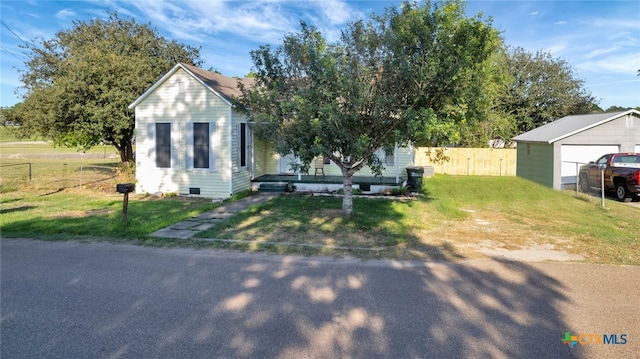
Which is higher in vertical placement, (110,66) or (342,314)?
(110,66)

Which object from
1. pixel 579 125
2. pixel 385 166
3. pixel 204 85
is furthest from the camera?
pixel 579 125

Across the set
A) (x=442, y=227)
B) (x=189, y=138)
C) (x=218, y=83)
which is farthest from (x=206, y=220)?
(x=218, y=83)

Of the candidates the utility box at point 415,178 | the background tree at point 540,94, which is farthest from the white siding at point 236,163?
the background tree at point 540,94

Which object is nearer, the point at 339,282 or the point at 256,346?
the point at 256,346

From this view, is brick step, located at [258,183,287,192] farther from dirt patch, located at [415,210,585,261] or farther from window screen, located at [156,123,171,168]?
dirt patch, located at [415,210,585,261]

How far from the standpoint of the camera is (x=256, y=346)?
146 inches

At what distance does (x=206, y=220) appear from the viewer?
32.6 feet

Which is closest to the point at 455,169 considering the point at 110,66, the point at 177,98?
the point at 177,98

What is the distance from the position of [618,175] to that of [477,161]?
11.5 metres

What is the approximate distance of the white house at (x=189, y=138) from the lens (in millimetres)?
13625

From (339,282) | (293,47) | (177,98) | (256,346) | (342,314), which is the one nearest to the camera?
(256,346)

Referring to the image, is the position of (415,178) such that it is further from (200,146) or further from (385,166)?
(200,146)

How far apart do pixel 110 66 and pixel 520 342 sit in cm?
1768

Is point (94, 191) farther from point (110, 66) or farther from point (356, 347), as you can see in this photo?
point (356, 347)
